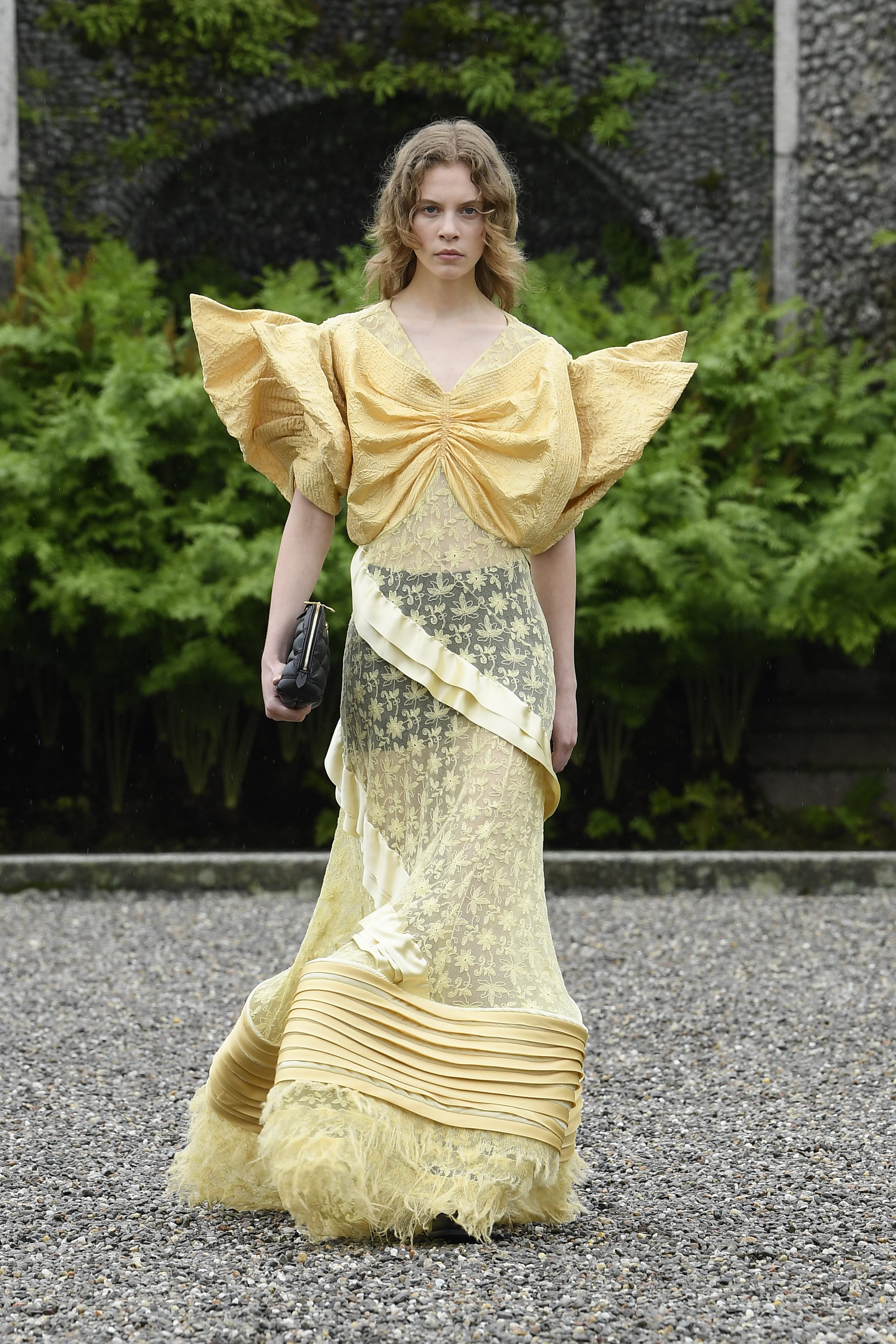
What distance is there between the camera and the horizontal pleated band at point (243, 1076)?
2.84 meters

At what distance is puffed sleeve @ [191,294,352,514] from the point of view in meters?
2.80

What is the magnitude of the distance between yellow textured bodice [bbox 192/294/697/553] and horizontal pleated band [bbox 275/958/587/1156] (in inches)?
34.8

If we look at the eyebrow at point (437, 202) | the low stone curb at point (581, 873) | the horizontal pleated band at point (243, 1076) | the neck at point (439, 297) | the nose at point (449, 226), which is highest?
the eyebrow at point (437, 202)

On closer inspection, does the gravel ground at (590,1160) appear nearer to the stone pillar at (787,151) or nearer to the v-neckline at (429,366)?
the v-neckline at (429,366)

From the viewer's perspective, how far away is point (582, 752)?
916 cm

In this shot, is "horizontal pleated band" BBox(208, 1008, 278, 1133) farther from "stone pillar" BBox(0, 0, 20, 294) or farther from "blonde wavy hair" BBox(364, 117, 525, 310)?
"stone pillar" BBox(0, 0, 20, 294)

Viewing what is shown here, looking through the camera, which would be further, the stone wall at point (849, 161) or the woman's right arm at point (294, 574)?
the stone wall at point (849, 161)

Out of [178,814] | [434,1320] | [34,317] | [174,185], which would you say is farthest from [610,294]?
[434,1320]

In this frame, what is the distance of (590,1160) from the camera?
3.31m

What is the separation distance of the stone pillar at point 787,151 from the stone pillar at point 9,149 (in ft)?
19.7

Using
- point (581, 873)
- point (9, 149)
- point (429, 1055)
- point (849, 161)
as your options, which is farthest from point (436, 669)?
point (9, 149)

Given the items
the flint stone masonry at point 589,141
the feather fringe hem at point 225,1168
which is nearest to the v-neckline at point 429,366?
the feather fringe hem at point 225,1168

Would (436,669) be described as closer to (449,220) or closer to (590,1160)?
(449,220)

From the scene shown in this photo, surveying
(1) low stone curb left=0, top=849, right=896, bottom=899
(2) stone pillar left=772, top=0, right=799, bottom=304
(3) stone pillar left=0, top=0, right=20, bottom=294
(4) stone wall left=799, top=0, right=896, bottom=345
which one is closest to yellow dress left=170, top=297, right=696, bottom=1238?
(1) low stone curb left=0, top=849, right=896, bottom=899
